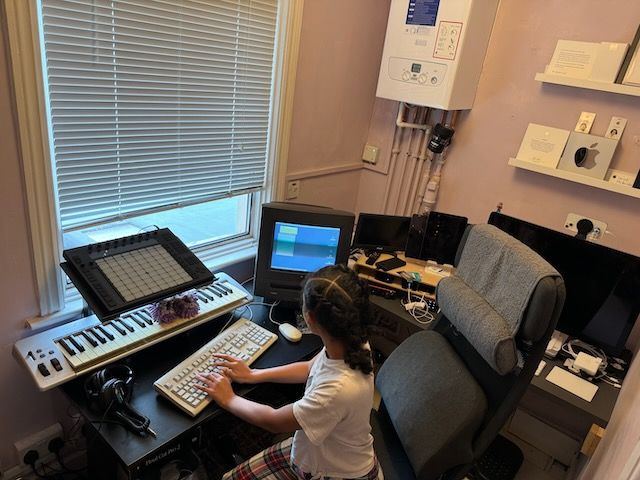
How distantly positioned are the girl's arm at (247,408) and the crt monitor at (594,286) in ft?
4.11

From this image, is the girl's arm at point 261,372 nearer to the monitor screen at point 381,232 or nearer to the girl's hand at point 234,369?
the girl's hand at point 234,369

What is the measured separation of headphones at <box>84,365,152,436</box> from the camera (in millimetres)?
1164

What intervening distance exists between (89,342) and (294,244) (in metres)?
0.80

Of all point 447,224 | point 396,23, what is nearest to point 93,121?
point 396,23

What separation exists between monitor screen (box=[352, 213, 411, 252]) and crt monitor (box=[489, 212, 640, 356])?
0.56 m

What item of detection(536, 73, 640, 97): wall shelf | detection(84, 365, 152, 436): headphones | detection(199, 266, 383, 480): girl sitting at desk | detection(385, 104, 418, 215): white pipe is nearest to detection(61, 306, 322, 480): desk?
detection(84, 365, 152, 436): headphones

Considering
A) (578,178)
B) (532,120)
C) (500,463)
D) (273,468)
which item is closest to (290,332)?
(273,468)

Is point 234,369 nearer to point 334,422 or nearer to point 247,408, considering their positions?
point 247,408

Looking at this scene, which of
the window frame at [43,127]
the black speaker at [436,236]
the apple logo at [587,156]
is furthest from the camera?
the black speaker at [436,236]

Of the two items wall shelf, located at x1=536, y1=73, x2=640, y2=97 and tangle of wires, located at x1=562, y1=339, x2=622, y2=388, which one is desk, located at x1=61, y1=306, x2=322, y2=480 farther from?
wall shelf, located at x1=536, y1=73, x2=640, y2=97

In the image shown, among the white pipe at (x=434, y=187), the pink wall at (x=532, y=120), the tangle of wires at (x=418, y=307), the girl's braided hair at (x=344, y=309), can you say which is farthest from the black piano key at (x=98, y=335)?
the pink wall at (x=532, y=120)

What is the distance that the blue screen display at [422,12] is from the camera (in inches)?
75.2

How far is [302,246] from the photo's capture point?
70.5 inches

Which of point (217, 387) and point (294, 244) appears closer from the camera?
point (217, 387)
